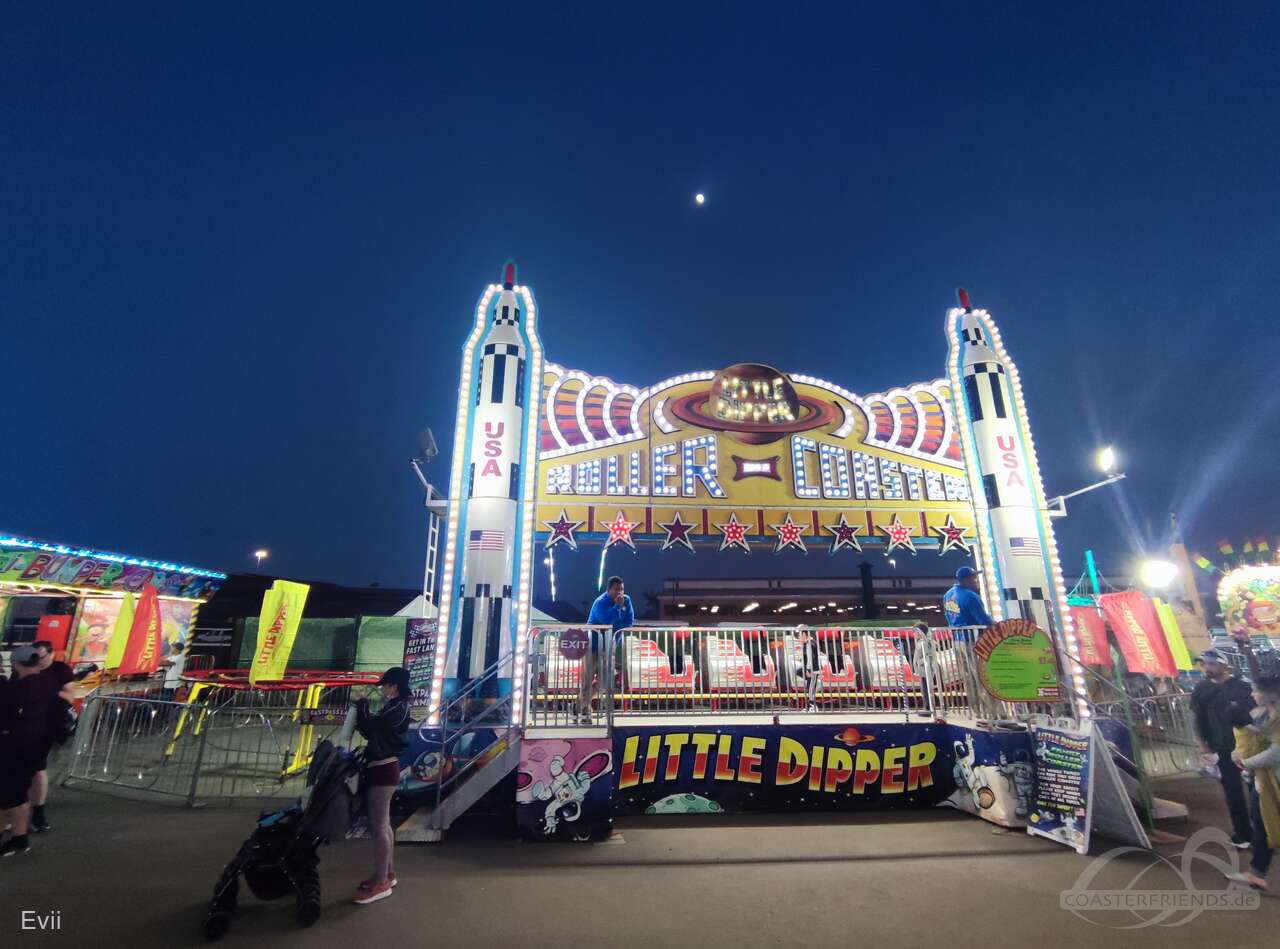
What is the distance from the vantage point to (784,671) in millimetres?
8523

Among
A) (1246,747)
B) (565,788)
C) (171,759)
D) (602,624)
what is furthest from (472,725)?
(1246,747)

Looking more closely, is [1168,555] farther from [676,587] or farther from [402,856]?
[402,856]

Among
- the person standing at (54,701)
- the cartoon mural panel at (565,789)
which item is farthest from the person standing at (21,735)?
the cartoon mural panel at (565,789)

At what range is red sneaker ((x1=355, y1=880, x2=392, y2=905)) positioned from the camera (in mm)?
4742

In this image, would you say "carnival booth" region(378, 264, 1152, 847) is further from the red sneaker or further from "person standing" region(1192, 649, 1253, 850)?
the red sneaker

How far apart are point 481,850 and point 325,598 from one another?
29.8 meters

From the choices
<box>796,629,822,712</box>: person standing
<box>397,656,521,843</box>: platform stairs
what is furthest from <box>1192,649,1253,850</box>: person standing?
<box>397,656,521,843</box>: platform stairs

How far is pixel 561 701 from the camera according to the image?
8.09m

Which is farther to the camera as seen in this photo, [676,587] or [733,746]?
[676,587]

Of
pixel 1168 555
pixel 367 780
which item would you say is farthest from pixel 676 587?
pixel 1168 555

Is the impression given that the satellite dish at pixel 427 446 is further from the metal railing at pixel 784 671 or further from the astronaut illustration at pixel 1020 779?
the astronaut illustration at pixel 1020 779

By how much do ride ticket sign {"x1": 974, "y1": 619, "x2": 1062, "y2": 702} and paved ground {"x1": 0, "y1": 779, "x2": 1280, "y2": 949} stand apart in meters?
1.57

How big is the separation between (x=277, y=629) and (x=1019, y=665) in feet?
40.7

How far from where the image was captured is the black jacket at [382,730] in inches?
192
